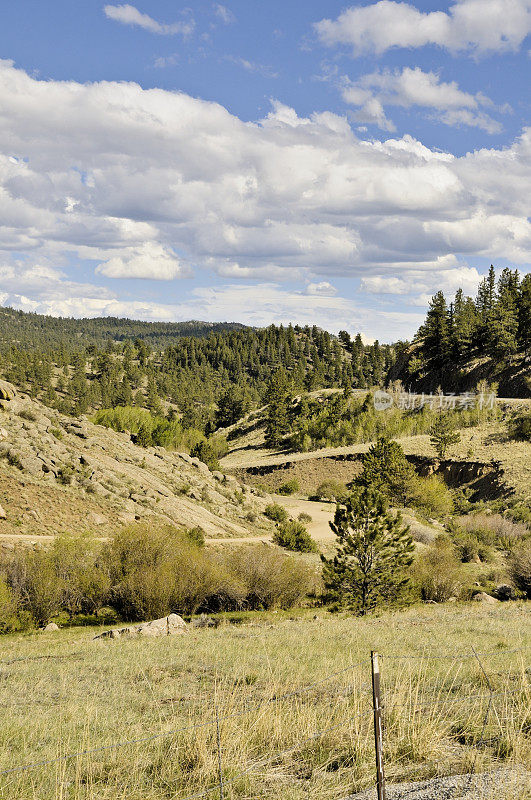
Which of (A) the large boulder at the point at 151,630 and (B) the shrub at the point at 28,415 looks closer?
(A) the large boulder at the point at 151,630

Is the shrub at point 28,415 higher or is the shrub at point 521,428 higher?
the shrub at point 28,415

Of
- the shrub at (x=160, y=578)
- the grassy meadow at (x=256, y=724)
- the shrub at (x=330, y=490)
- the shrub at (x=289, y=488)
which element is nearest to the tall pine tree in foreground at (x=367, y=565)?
the shrub at (x=160, y=578)

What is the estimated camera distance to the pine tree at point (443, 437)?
71375 millimetres

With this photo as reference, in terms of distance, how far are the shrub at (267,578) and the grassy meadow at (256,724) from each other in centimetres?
1464

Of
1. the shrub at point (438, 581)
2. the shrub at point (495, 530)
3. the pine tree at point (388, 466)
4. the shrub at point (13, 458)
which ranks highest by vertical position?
the shrub at point (13, 458)

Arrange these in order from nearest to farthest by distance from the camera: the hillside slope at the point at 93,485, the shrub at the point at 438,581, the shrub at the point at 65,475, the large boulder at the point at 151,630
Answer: the large boulder at the point at 151,630
the shrub at the point at 438,581
the hillside slope at the point at 93,485
the shrub at the point at 65,475

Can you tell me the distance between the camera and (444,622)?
747 inches

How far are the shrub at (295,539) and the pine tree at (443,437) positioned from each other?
3306 centimetres

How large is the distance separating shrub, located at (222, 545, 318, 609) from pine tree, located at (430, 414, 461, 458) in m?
47.1

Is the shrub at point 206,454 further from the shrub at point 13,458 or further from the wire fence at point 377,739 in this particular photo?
the wire fence at point 377,739

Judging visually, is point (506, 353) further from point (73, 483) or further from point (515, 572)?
point (73, 483)

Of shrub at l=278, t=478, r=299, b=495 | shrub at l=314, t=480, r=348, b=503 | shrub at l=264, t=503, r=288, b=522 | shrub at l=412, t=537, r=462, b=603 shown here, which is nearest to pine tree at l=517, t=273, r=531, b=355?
shrub at l=314, t=480, r=348, b=503

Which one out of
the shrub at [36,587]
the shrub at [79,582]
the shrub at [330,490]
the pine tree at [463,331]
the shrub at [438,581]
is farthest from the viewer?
the pine tree at [463,331]

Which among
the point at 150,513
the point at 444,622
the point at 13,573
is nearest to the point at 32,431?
the point at 150,513
